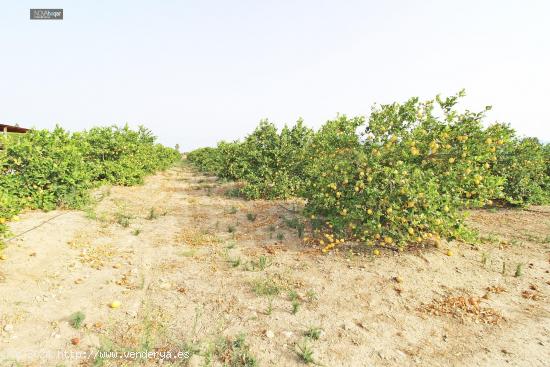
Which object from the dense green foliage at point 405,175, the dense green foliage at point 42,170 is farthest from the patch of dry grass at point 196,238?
the dense green foliage at point 42,170

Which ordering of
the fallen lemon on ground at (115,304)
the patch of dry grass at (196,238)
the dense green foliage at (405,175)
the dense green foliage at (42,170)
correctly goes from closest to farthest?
the fallen lemon on ground at (115,304) < the dense green foliage at (405,175) < the patch of dry grass at (196,238) < the dense green foliage at (42,170)

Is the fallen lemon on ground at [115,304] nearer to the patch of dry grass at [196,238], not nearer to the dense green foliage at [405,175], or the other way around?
the patch of dry grass at [196,238]

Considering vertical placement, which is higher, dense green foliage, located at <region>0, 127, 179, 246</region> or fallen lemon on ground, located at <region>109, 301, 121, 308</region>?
dense green foliage, located at <region>0, 127, 179, 246</region>

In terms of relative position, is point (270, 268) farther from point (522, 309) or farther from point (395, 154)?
point (522, 309)

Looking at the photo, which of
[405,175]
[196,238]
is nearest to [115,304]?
[196,238]

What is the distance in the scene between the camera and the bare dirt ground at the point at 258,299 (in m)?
3.53

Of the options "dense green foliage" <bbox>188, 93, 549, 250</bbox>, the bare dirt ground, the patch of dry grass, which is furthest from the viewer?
the patch of dry grass

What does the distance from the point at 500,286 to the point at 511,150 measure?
23.9 feet

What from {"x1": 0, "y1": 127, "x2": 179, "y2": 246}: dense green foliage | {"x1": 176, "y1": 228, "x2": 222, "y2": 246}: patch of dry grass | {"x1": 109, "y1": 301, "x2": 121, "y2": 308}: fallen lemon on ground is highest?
{"x1": 0, "y1": 127, "x2": 179, "y2": 246}: dense green foliage

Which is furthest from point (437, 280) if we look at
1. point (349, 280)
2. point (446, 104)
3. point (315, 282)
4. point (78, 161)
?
point (78, 161)

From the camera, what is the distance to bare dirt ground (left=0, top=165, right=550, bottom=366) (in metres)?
3.53

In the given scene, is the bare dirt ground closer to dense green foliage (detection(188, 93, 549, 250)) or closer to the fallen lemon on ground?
the fallen lemon on ground

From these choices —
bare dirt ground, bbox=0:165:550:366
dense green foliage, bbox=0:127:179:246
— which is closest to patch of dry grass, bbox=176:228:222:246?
bare dirt ground, bbox=0:165:550:366

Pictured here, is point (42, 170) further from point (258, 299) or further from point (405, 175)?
point (405, 175)
